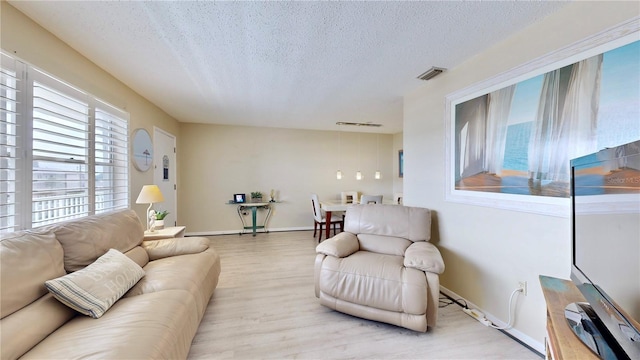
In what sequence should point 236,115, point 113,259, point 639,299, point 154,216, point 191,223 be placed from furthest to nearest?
point 191,223 < point 236,115 < point 154,216 < point 113,259 < point 639,299

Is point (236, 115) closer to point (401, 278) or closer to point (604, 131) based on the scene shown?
point (401, 278)

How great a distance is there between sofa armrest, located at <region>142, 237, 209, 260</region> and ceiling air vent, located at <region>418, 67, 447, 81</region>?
2.94 meters

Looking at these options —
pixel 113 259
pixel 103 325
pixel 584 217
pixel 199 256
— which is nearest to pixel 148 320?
pixel 103 325

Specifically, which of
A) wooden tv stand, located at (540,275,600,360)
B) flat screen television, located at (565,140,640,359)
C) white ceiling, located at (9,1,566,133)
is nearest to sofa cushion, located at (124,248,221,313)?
white ceiling, located at (9,1,566,133)

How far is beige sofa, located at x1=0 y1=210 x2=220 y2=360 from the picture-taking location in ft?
3.44

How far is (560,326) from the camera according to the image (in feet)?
3.24

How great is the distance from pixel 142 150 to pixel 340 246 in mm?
3002

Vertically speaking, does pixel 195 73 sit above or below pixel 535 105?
above

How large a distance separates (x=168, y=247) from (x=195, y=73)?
72.3 inches

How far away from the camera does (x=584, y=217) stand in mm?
1081

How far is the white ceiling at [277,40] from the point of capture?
1565 mm

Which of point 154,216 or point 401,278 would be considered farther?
point 154,216

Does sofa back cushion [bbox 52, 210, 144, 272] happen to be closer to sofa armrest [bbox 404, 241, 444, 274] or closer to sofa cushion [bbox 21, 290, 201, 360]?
sofa cushion [bbox 21, 290, 201, 360]

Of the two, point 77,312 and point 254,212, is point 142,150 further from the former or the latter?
point 77,312
